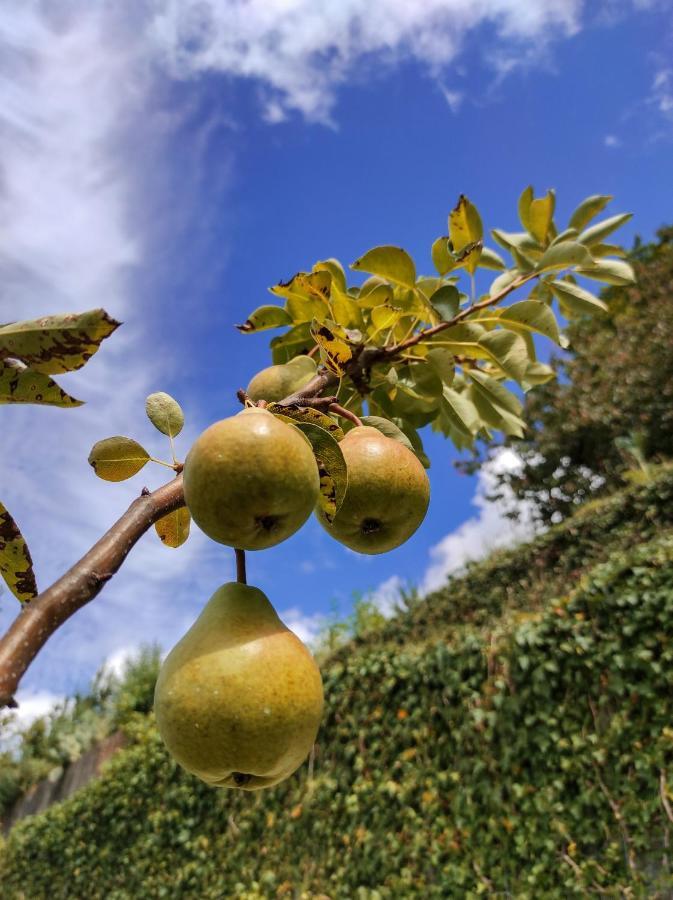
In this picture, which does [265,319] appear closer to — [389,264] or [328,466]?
[389,264]

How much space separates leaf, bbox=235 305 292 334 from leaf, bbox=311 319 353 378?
0.41 meters

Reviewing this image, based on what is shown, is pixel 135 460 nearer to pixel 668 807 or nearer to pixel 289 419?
pixel 289 419

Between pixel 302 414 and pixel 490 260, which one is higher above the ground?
pixel 490 260

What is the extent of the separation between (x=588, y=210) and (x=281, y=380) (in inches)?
60.9

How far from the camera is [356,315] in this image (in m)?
1.55

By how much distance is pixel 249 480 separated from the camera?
0.84m

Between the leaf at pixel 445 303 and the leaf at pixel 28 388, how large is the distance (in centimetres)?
97

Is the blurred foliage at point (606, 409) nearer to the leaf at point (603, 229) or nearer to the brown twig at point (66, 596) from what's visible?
the leaf at point (603, 229)

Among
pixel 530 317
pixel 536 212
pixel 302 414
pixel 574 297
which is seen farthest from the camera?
pixel 536 212

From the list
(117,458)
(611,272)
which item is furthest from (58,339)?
(611,272)

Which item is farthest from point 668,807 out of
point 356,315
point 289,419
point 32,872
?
point 32,872

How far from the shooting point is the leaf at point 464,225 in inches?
66.2

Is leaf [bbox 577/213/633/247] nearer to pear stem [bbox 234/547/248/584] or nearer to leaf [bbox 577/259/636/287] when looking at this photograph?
leaf [bbox 577/259/636/287]

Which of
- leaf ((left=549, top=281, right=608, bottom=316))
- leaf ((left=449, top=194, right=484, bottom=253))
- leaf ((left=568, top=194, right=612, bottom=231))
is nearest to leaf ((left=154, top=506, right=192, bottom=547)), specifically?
leaf ((left=449, top=194, right=484, bottom=253))
